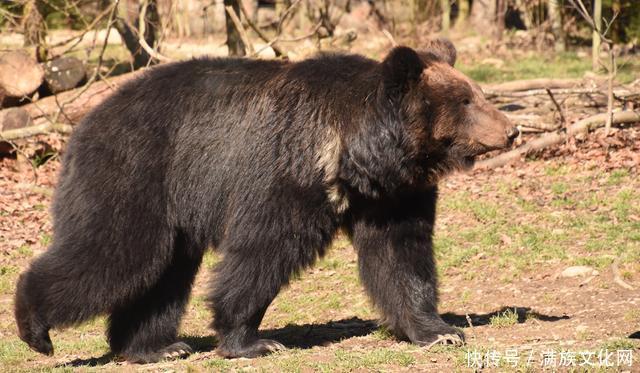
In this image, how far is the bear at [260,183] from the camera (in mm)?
7082

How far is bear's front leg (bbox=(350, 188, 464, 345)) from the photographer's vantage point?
7488 millimetres

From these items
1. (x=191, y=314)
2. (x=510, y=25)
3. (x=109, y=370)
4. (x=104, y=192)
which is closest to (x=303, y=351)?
Result: (x=109, y=370)

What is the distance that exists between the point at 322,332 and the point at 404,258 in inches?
57.2

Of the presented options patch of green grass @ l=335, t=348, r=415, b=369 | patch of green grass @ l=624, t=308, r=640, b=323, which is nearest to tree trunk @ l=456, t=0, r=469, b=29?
patch of green grass @ l=624, t=308, r=640, b=323

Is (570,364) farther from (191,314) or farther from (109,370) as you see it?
(191,314)

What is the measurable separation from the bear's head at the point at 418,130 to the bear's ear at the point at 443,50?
0.29 m

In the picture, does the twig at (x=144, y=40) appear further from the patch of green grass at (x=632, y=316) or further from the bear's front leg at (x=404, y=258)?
the patch of green grass at (x=632, y=316)

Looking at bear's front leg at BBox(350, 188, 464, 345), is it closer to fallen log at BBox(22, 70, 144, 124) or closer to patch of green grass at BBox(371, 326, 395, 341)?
patch of green grass at BBox(371, 326, 395, 341)

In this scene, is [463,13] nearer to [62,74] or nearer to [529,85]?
[529,85]

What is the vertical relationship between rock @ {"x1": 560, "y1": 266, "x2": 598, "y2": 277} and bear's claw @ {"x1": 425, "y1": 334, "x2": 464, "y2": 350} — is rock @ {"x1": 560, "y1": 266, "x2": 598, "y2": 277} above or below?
below

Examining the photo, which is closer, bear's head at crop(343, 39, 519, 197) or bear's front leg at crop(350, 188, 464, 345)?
bear's head at crop(343, 39, 519, 197)

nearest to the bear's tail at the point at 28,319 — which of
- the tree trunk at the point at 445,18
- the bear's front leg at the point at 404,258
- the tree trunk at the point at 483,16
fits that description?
the bear's front leg at the point at 404,258

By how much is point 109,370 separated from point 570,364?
3410mm

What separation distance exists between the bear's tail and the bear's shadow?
0.71m
